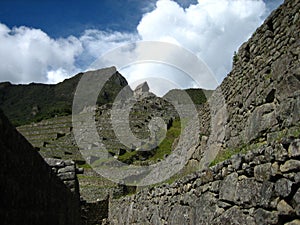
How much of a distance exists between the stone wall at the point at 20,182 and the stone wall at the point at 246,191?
6.76 ft

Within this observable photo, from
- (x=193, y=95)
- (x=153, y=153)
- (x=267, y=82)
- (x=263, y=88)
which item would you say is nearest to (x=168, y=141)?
(x=153, y=153)

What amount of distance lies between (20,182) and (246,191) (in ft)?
7.01

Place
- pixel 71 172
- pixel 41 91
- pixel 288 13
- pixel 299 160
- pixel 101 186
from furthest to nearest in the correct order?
pixel 41 91 < pixel 101 186 < pixel 71 172 < pixel 288 13 < pixel 299 160

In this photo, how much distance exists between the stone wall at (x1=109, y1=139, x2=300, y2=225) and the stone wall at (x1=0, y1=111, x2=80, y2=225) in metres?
2.06

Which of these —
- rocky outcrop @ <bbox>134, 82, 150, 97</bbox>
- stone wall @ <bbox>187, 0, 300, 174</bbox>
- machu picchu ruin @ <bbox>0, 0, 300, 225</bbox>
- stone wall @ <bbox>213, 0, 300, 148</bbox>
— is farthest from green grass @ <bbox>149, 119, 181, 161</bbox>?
rocky outcrop @ <bbox>134, 82, 150, 97</bbox>

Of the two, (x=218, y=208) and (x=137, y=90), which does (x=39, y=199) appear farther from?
(x=137, y=90)

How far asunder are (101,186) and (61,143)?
42.9 feet

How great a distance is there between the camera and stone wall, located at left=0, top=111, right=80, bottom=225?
2.80m

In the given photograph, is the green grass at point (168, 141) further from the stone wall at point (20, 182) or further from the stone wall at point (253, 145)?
the stone wall at point (20, 182)

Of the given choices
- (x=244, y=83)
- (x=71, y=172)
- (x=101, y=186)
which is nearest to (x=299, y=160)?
(x=244, y=83)

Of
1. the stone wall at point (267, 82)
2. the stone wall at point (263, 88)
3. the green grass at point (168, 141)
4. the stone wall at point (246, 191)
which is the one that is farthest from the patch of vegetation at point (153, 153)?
the stone wall at point (246, 191)

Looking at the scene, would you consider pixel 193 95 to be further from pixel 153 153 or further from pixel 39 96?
pixel 39 96

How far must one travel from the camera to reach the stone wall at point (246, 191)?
2.94m

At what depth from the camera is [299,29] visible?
5.53m
